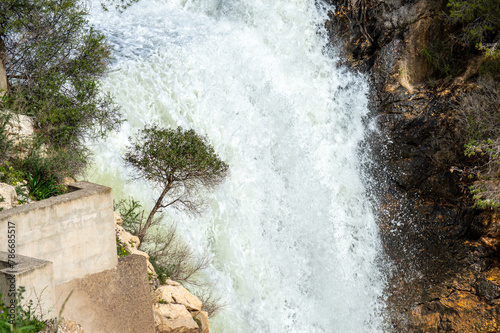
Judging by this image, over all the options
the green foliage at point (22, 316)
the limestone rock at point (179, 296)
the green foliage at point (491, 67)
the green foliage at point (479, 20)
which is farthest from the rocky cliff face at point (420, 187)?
the green foliage at point (22, 316)

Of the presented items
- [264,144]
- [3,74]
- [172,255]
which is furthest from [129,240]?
[264,144]

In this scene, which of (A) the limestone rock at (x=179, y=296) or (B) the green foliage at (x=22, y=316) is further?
(A) the limestone rock at (x=179, y=296)

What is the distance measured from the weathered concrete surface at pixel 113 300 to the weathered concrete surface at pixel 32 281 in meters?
0.89

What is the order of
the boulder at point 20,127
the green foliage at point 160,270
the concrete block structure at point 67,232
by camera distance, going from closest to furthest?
the concrete block structure at point 67,232
the boulder at point 20,127
the green foliage at point 160,270

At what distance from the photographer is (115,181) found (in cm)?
1070

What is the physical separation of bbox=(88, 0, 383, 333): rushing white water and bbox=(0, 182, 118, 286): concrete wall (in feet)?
12.3

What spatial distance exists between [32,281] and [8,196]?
6.27 ft

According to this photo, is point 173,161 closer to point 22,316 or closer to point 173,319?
point 173,319

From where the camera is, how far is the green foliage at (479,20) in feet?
→ 39.7

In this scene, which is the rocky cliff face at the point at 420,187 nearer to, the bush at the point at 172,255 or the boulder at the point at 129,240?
the bush at the point at 172,255

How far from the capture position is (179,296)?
904cm

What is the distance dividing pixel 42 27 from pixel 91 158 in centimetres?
290

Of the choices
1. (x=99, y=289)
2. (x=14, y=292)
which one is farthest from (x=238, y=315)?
(x=14, y=292)

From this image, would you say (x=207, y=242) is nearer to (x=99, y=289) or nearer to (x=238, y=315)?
(x=238, y=315)
